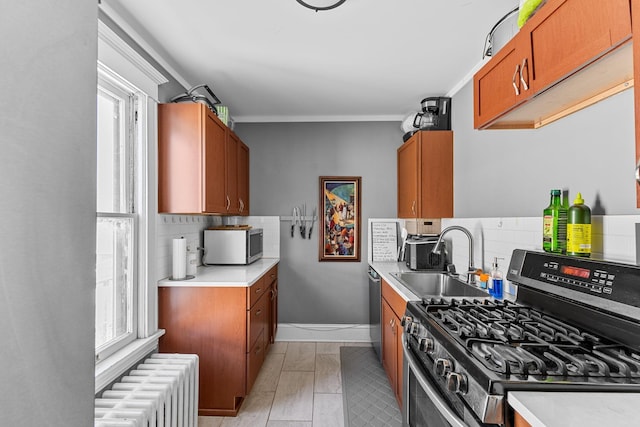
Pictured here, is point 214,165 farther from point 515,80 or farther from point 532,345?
point 532,345

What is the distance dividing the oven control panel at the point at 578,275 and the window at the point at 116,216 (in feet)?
6.98

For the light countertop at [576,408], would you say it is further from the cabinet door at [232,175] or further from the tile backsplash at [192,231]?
the cabinet door at [232,175]

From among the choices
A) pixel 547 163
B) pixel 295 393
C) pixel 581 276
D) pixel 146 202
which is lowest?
pixel 295 393

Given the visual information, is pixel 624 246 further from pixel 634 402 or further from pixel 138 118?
pixel 138 118

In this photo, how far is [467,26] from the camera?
224 cm

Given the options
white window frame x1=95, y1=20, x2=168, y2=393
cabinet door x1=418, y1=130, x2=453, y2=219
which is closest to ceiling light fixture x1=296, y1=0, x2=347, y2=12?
white window frame x1=95, y1=20, x2=168, y2=393

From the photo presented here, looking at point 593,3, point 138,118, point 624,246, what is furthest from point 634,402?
point 138,118

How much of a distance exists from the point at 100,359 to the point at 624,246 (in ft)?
7.90

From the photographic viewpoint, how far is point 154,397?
168cm

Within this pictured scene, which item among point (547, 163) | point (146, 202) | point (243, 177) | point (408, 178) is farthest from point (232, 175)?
point (547, 163)

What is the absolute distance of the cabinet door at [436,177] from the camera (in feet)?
10.7

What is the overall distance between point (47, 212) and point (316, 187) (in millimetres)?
3731

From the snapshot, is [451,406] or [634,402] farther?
[451,406]

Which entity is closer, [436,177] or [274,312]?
[436,177]
